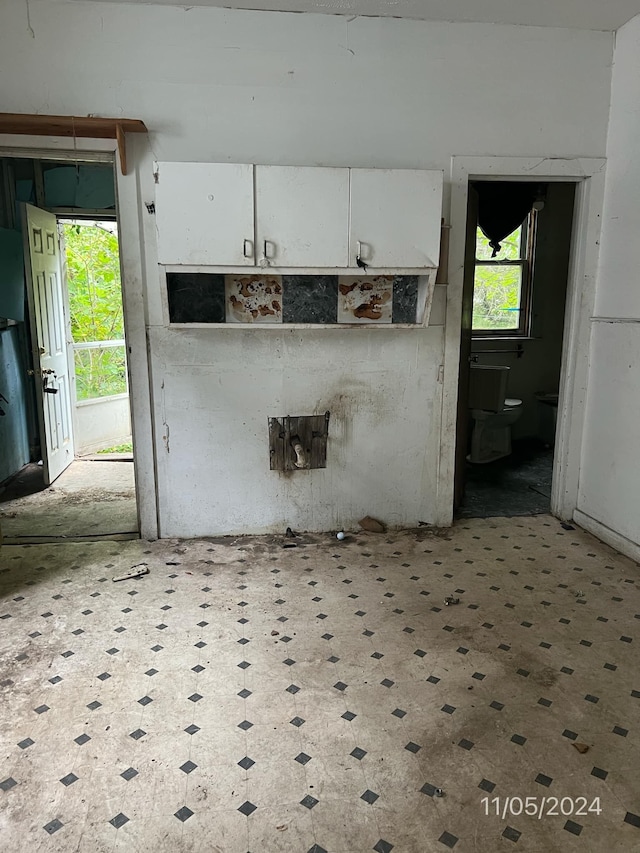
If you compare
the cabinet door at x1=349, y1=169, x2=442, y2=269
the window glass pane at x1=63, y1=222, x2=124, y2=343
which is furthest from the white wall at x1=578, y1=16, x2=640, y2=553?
the window glass pane at x1=63, y1=222, x2=124, y2=343

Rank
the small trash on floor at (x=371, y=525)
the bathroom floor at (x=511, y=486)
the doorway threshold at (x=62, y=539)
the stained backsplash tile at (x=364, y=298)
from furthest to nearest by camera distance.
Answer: the bathroom floor at (x=511, y=486) < the small trash on floor at (x=371, y=525) < the doorway threshold at (x=62, y=539) < the stained backsplash tile at (x=364, y=298)

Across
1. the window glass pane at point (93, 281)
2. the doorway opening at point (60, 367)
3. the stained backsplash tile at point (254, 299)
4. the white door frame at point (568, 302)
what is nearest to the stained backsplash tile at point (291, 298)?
the stained backsplash tile at point (254, 299)

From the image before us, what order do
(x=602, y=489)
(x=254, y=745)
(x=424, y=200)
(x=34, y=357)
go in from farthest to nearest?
1. (x=34, y=357)
2. (x=602, y=489)
3. (x=424, y=200)
4. (x=254, y=745)

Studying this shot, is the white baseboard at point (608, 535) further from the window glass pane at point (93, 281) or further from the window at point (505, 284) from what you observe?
the window glass pane at point (93, 281)

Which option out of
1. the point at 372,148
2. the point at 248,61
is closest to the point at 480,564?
the point at 372,148

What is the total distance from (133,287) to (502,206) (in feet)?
11.7

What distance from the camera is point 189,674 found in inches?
98.3

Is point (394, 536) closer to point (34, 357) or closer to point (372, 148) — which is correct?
point (372, 148)

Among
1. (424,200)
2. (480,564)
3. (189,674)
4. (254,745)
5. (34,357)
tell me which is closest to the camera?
(254,745)

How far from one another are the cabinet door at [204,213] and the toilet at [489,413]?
2932 millimetres

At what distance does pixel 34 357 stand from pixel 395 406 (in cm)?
289

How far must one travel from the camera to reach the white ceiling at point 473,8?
3.26 m
